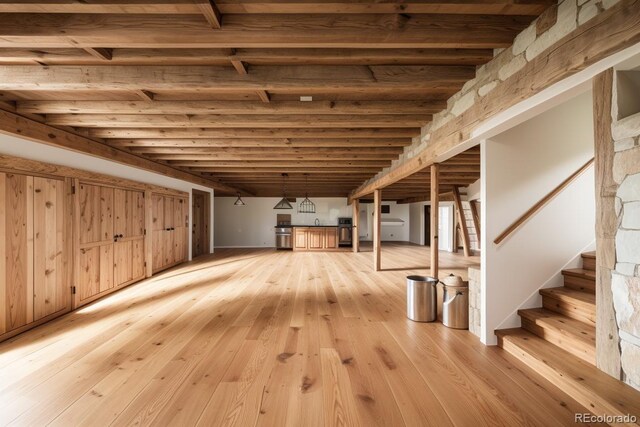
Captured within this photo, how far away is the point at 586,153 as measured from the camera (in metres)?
2.78

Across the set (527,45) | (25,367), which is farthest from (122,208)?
(527,45)

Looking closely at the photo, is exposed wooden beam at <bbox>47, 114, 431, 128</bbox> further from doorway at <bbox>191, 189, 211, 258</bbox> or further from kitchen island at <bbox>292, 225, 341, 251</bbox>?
kitchen island at <bbox>292, 225, 341, 251</bbox>

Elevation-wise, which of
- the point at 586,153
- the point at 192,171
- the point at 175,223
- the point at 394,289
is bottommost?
the point at 394,289

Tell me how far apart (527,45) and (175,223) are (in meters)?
7.28

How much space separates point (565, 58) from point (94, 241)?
18.5 feet

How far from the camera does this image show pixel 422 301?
10.7 feet

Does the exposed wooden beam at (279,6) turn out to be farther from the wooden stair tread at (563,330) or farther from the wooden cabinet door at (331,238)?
the wooden cabinet door at (331,238)

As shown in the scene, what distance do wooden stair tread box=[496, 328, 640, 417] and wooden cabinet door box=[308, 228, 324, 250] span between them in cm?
778

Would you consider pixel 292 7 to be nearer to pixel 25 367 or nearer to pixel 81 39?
pixel 81 39

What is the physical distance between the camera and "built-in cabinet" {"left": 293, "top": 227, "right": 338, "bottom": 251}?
1017 centimetres

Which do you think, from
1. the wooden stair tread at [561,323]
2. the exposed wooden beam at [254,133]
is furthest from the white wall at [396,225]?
the wooden stair tread at [561,323]

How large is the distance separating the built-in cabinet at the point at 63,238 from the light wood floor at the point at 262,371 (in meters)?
0.33

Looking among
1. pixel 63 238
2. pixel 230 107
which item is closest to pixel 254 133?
pixel 230 107

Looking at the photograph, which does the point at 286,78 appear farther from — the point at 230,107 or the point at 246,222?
the point at 246,222
